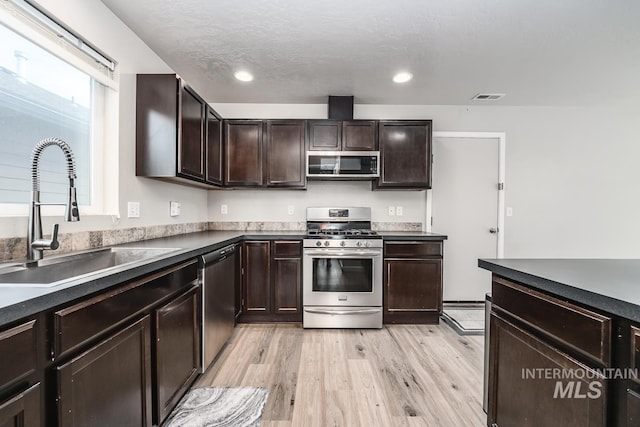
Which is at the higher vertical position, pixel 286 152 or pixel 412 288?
pixel 286 152

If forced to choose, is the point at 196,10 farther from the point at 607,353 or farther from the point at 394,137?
the point at 607,353

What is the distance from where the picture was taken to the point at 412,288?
2959 mm

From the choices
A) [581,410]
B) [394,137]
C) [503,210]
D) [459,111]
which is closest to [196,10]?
[394,137]

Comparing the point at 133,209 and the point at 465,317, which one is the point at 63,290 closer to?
the point at 133,209

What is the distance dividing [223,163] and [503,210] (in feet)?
11.3

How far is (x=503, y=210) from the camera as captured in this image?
3.62 m

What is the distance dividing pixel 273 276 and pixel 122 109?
189 cm

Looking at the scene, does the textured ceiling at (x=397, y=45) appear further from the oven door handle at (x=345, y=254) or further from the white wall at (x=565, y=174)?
the oven door handle at (x=345, y=254)

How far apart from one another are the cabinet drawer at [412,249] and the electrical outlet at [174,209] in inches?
81.5

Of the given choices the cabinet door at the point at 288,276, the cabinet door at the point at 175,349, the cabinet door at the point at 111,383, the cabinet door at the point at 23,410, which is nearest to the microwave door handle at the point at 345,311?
the cabinet door at the point at 288,276

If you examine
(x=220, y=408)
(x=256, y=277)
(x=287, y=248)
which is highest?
(x=287, y=248)

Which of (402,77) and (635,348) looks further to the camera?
(402,77)

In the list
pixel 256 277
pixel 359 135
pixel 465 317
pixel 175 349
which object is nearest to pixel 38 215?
pixel 175 349

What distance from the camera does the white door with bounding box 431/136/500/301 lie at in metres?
3.63
